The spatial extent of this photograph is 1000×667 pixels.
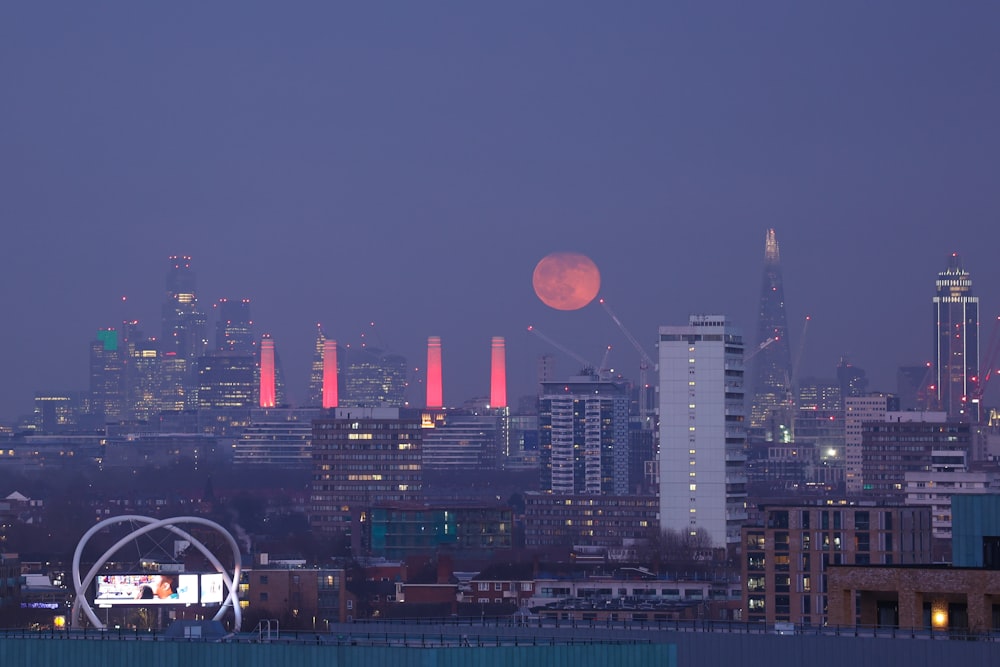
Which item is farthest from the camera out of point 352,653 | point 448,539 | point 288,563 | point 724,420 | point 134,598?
point 448,539

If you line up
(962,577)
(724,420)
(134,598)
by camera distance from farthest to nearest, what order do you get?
(724,420), (134,598), (962,577)

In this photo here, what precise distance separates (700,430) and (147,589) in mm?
73580

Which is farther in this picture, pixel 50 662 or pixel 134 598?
pixel 134 598

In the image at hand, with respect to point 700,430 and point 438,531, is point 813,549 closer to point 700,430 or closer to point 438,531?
point 700,430

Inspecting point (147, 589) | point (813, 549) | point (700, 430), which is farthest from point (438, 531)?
point (147, 589)

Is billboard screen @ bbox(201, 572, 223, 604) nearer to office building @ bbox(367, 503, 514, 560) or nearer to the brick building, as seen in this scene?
the brick building

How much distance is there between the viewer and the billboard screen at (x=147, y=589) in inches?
3132

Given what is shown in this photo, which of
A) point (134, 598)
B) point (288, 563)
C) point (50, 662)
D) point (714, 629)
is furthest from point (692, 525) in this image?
point (50, 662)

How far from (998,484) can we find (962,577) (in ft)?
420

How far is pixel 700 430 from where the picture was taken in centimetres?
15138

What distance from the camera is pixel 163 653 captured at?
36094 millimetres

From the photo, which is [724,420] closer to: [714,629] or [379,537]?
[379,537]

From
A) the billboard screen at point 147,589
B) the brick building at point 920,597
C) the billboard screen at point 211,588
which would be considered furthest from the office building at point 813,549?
the brick building at point 920,597

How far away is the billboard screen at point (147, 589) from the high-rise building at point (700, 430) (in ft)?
240
